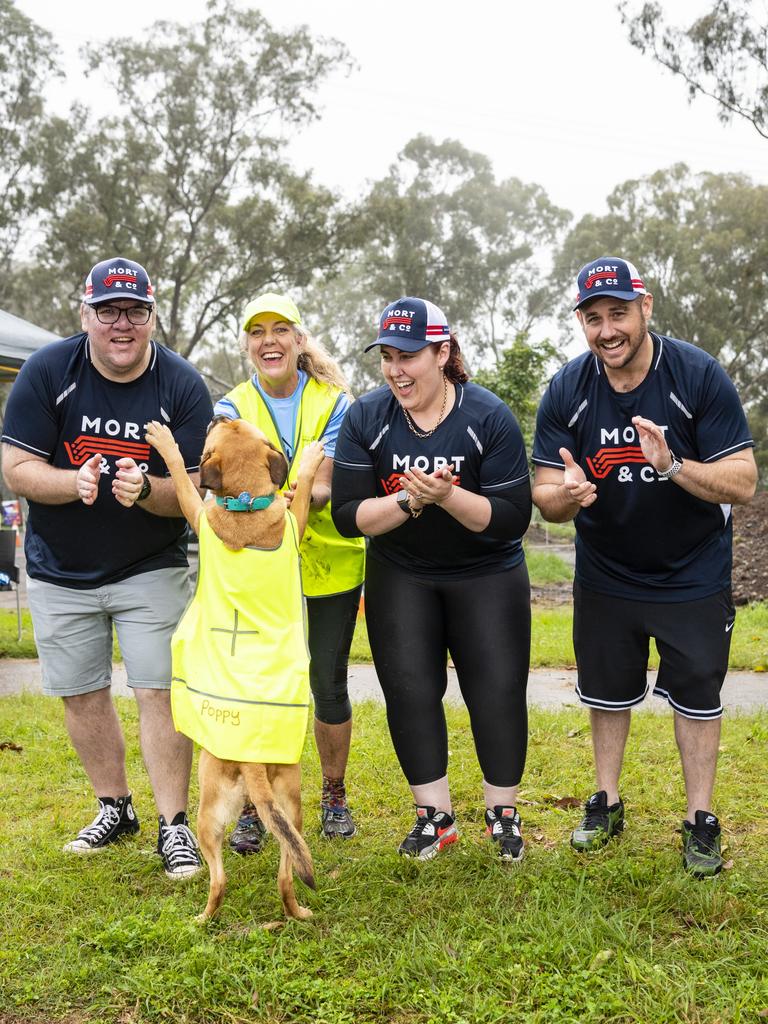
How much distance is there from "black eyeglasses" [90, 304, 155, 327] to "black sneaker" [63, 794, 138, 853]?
90.4 inches

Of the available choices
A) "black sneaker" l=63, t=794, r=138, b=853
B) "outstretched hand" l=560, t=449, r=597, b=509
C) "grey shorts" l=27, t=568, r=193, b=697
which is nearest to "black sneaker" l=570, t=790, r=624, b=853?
"outstretched hand" l=560, t=449, r=597, b=509

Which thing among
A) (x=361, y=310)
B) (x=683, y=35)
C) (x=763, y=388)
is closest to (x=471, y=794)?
(x=683, y=35)

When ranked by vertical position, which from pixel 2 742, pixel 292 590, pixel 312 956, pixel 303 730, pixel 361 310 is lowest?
pixel 2 742

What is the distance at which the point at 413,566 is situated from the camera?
4160mm

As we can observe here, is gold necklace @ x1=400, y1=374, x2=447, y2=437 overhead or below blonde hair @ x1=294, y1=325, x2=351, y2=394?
below

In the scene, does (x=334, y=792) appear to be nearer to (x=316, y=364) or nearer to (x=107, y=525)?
(x=107, y=525)

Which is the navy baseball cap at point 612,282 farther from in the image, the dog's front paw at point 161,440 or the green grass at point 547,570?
the green grass at point 547,570

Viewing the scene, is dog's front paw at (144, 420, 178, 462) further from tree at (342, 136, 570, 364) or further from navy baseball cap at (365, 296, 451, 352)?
tree at (342, 136, 570, 364)

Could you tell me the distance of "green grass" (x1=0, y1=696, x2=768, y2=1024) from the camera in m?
3.00

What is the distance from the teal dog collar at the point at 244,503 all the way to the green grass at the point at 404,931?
1576 millimetres

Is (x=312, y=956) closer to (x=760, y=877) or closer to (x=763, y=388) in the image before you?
(x=760, y=877)

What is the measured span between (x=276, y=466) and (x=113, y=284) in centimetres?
106

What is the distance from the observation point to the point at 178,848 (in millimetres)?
4074

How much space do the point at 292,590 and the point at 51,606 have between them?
4.15 ft
